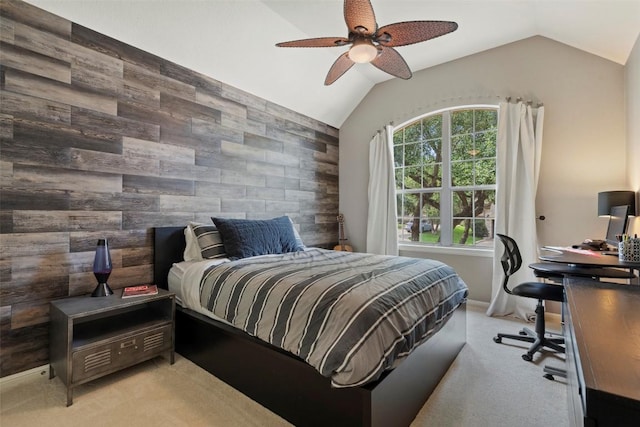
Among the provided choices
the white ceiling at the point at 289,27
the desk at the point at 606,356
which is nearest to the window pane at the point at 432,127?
the white ceiling at the point at 289,27

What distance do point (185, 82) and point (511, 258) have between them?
3525 mm

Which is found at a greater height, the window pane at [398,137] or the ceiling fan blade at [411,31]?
the ceiling fan blade at [411,31]

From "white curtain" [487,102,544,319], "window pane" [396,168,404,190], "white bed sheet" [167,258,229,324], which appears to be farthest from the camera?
"window pane" [396,168,404,190]

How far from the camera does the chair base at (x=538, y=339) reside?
7.77 feet

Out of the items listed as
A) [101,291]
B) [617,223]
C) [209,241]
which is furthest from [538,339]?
[101,291]

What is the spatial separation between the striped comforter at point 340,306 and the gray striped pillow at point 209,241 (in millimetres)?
369

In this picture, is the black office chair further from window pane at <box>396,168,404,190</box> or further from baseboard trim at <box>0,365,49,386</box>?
baseboard trim at <box>0,365,49,386</box>

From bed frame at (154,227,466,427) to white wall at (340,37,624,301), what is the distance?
69.5 inches

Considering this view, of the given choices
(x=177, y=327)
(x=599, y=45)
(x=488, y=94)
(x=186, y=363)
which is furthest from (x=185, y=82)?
(x=599, y=45)

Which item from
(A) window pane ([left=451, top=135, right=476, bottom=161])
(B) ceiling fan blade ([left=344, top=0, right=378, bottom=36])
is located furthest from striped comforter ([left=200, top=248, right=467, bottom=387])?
(A) window pane ([left=451, top=135, right=476, bottom=161])

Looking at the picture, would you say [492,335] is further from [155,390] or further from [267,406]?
[155,390]

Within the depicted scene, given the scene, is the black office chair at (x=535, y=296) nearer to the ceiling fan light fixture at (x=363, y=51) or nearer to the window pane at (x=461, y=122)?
the window pane at (x=461, y=122)

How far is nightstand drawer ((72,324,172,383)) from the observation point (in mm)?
1850

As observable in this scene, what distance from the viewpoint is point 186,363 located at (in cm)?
230
